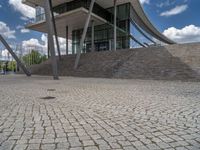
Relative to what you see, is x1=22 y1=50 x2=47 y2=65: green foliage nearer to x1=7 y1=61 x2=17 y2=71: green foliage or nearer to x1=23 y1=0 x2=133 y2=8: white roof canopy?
x1=7 y1=61 x2=17 y2=71: green foliage

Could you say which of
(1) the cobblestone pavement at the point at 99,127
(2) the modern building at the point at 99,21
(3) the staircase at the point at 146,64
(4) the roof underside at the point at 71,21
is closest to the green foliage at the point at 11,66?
(2) the modern building at the point at 99,21

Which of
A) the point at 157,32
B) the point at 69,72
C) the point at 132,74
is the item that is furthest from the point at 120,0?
A: the point at 157,32

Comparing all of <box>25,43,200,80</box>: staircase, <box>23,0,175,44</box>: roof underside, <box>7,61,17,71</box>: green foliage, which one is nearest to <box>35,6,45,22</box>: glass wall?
<box>23,0,175,44</box>: roof underside

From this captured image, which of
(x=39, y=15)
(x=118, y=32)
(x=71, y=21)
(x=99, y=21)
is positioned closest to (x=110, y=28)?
(x=118, y=32)

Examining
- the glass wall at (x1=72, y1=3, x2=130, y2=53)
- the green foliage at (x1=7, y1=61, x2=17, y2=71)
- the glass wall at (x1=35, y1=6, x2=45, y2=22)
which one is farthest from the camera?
the green foliage at (x1=7, y1=61, x2=17, y2=71)

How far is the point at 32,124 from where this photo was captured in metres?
4.49

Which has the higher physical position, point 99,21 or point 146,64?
point 99,21

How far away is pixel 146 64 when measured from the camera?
803 inches

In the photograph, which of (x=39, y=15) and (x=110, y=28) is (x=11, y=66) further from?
(x=110, y=28)

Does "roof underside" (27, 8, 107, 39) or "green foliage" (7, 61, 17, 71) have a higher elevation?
"roof underside" (27, 8, 107, 39)

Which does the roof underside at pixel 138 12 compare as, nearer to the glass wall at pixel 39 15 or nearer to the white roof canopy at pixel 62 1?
the white roof canopy at pixel 62 1

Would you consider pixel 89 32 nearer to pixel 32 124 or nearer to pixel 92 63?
pixel 92 63

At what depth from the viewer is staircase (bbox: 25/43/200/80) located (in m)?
17.4

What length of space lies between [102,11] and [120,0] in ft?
12.1
